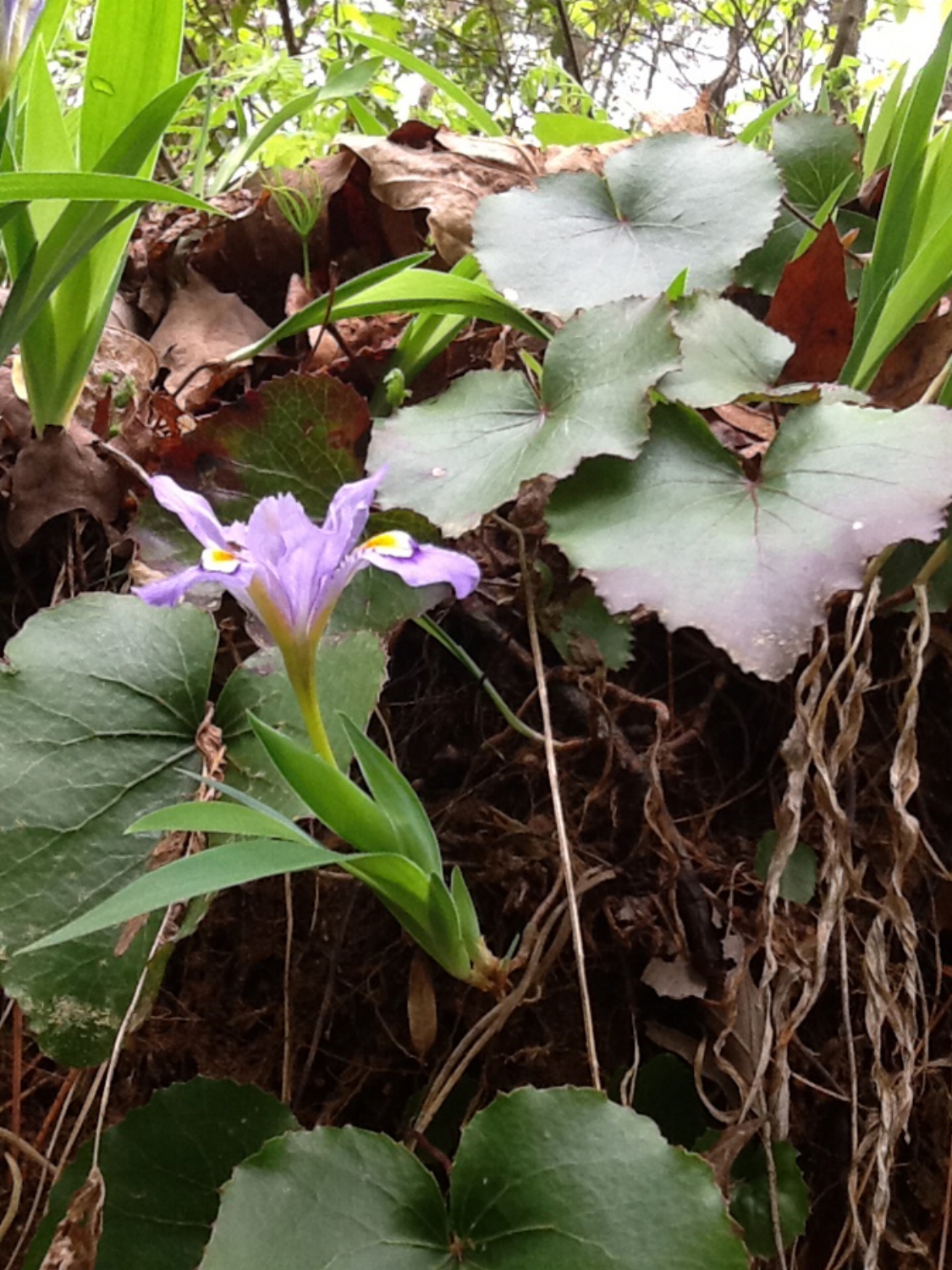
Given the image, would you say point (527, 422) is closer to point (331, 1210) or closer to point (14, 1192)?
point (331, 1210)

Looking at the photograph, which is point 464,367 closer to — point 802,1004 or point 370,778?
point 370,778

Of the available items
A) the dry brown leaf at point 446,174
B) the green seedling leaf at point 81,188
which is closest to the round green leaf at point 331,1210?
the green seedling leaf at point 81,188

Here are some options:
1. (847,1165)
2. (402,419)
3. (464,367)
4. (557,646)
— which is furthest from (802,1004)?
(464,367)

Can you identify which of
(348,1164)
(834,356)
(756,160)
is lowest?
(348,1164)

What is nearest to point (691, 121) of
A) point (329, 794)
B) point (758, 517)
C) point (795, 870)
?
point (758, 517)

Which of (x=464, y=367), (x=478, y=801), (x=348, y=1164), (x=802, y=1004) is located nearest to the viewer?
(x=348, y=1164)

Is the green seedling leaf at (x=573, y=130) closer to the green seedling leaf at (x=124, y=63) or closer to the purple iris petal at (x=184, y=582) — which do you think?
the green seedling leaf at (x=124, y=63)

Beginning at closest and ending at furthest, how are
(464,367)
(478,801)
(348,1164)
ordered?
(348,1164) → (478,801) → (464,367)
